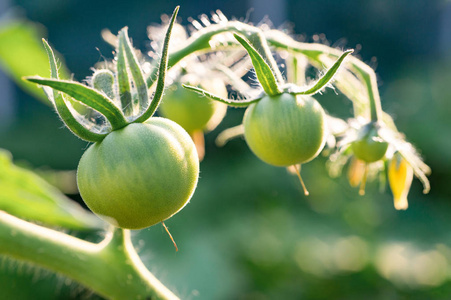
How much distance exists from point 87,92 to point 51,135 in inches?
151

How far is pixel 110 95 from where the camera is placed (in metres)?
0.56

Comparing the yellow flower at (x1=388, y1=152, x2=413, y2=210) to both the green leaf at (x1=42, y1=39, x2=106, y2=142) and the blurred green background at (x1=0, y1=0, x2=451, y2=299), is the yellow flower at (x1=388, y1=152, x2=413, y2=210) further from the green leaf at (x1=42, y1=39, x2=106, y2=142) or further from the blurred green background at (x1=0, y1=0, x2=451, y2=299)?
the blurred green background at (x1=0, y1=0, x2=451, y2=299)

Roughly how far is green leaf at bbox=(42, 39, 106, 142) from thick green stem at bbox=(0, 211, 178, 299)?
0.70 ft

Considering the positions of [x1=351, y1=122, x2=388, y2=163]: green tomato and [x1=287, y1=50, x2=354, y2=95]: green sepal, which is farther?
[x1=351, y1=122, x2=388, y2=163]: green tomato

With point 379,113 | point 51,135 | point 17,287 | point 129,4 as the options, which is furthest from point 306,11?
point 379,113

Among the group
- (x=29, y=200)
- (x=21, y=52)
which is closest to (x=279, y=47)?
(x=29, y=200)

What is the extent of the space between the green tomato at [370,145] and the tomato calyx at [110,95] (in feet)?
1.06

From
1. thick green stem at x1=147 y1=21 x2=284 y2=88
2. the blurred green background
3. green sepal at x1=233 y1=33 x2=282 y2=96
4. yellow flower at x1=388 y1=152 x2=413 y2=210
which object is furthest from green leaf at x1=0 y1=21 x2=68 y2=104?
the blurred green background

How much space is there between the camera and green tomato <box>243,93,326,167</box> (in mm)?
592

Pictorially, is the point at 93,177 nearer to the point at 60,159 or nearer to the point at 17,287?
the point at 17,287

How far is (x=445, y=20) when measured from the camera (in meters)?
4.96

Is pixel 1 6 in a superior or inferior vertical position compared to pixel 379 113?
inferior

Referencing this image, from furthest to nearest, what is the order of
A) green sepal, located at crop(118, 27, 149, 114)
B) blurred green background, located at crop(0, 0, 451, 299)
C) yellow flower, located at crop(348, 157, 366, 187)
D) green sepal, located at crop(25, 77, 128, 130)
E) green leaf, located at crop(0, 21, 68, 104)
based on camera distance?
blurred green background, located at crop(0, 0, 451, 299)
green leaf, located at crop(0, 21, 68, 104)
yellow flower, located at crop(348, 157, 366, 187)
green sepal, located at crop(118, 27, 149, 114)
green sepal, located at crop(25, 77, 128, 130)

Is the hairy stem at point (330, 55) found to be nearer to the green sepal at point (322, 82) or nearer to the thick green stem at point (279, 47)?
the thick green stem at point (279, 47)
